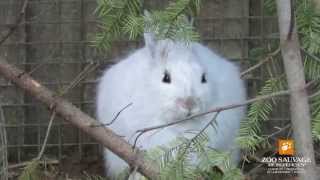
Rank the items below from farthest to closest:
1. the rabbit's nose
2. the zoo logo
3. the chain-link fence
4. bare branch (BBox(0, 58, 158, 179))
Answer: the chain-link fence → the rabbit's nose → bare branch (BBox(0, 58, 158, 179)) → the zoo logo

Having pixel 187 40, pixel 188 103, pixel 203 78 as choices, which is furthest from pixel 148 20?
pixel 203 78

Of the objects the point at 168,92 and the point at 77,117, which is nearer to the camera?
the point at 77,117

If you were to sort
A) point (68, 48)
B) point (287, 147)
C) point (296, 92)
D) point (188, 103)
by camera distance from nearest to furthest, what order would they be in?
point (296, 92) → point (287, 147) → point (188, 103) → point (68, 48)

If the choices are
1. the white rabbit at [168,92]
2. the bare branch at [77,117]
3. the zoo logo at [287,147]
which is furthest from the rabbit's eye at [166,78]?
the zoo logo at [287,147]

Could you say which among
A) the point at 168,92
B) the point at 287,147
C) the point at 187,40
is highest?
the point at 187,40

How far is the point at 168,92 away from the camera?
2.45 m

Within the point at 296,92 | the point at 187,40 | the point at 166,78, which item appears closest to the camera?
the point at 296,92

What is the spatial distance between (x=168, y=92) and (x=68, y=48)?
44.9 inches

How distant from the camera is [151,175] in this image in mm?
1744

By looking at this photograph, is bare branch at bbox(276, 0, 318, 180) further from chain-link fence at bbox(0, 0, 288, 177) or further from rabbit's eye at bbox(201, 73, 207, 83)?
chain-link fence at bbox(0, 0, 288, 177)

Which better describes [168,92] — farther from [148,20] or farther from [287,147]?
[148,20]

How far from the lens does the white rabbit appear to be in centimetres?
245

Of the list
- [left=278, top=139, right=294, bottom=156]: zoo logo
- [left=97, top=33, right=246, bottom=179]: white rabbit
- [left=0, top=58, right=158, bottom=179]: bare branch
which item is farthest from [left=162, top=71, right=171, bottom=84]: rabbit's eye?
[left=278, top=139, right=294, bottom=156]: zoo logo

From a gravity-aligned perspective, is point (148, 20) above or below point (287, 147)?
above
